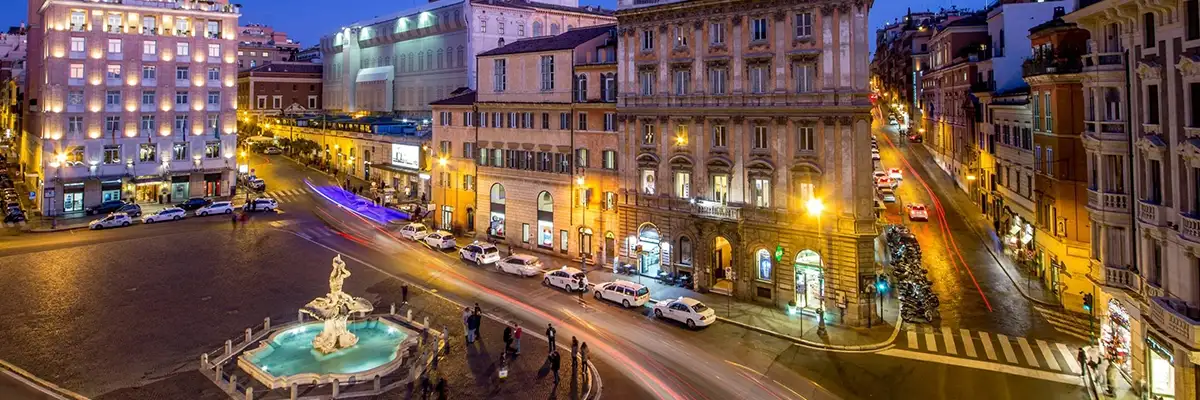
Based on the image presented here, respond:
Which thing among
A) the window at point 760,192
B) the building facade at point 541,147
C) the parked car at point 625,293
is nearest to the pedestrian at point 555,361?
the parked car at point 625,293

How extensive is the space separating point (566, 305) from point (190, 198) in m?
60.9

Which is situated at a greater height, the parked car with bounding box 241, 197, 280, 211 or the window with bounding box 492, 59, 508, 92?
the window with bounding box 492, 59, 508, 92

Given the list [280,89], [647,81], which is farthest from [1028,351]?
Result: [280,89]

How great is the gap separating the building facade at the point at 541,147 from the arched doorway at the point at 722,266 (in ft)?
27.7

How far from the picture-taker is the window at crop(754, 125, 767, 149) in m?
40.7

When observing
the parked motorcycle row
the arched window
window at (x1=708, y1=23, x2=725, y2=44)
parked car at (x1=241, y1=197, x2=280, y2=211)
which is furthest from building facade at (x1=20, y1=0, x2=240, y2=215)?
the parked motorcycle row

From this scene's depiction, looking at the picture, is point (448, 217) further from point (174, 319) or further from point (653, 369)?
point (653, 369)

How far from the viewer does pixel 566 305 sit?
40.5m

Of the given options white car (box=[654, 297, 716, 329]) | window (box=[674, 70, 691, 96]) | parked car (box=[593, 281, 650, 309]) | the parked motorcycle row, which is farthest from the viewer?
window (box=[674, 70, 691, 96])

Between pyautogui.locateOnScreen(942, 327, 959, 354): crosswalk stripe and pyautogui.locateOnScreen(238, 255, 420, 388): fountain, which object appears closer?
pyautogui.locateOnScreen(238, 255, 420, 388): fountain

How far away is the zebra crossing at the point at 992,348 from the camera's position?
1203 inches

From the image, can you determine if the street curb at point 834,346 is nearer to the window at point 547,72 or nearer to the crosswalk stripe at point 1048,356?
the crosswalk stripe at point 1048,356

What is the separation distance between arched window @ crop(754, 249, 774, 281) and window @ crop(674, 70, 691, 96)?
11949 millimetres

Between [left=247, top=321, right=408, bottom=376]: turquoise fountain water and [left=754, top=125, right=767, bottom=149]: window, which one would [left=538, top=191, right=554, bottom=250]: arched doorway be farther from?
[left=247, top=321, right=408, bottom=376]: turquoise fountain water
